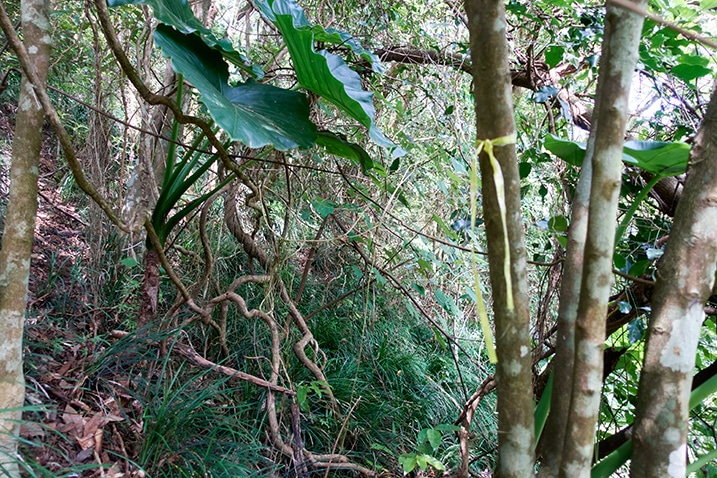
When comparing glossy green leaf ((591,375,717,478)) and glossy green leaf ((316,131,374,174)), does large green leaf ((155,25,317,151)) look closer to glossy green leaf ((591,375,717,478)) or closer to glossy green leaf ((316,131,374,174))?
glossy green leaf ((316,131,374,174))

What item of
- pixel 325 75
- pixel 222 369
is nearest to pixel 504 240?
pixel 325 75

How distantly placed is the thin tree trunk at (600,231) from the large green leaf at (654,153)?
8.3 inches

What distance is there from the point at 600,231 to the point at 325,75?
3.23 ft

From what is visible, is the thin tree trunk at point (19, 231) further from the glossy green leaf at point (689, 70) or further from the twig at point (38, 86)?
the glossy green leaf at point (689, 70)

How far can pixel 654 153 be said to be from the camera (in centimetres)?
96

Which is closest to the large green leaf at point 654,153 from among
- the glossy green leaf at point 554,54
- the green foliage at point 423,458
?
the glossy green leaf at point 554,54

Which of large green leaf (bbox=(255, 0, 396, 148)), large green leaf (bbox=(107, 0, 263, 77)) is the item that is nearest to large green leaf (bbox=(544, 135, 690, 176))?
large green leaf (bbox=(255, 0, 396, 148))

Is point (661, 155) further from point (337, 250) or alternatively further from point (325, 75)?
point (337, 250)

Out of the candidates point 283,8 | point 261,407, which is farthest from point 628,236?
point 261,407

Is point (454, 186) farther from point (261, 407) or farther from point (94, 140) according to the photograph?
point (94, 140)

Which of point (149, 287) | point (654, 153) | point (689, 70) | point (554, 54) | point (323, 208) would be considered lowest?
point (149, 287)

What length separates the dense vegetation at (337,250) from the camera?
1.00 m

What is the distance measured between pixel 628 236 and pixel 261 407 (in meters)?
1.57

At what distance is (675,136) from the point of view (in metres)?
1.66
